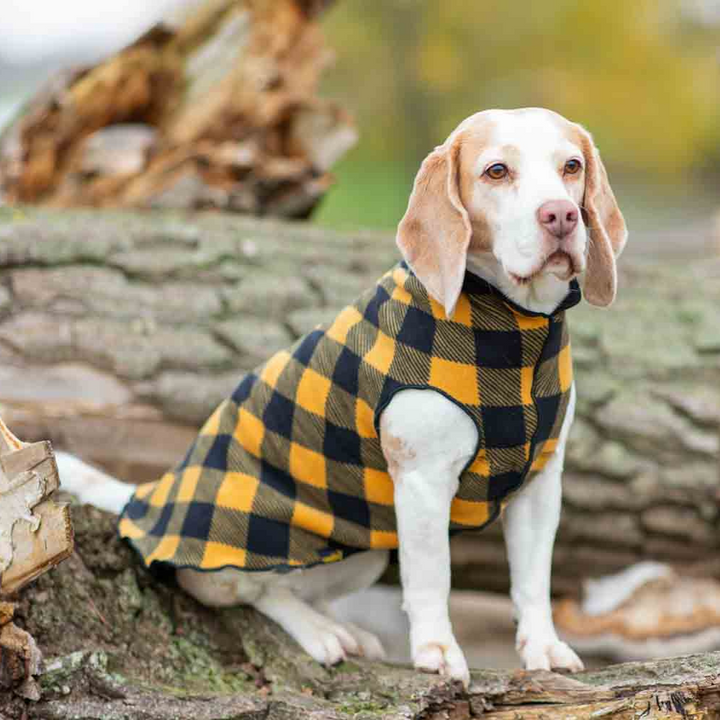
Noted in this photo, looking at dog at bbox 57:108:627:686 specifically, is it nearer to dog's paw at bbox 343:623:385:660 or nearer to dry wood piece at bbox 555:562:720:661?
dog's paw at bbox 343:623:385:660

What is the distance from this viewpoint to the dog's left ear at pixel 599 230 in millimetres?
1827

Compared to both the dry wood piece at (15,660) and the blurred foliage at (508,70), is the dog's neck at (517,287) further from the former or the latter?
the blurred foliage at (508,70)

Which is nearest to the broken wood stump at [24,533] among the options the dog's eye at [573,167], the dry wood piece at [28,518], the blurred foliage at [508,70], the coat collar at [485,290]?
the dry wood piece at [28,518]

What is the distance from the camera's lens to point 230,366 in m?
2.96

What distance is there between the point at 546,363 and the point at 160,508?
944 mm

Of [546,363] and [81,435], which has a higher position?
[546,363]

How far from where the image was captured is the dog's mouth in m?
1.69

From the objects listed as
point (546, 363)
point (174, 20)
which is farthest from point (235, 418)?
point (174, 20)

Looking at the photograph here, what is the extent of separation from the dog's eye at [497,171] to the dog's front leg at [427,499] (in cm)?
41

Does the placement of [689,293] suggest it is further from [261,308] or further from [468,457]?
[468,457]

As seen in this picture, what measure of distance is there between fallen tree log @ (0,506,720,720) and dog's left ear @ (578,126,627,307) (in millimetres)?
714

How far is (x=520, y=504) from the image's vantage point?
6.80ft

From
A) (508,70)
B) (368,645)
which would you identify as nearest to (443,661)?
(368,645)

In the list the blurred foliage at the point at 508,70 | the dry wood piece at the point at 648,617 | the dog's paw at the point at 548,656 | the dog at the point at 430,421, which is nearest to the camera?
the dog at the point at 430,421
